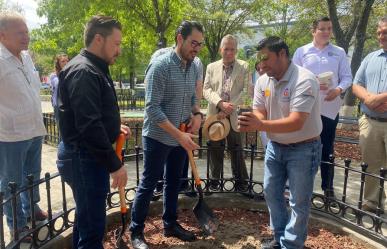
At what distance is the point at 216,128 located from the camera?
13.9 ft

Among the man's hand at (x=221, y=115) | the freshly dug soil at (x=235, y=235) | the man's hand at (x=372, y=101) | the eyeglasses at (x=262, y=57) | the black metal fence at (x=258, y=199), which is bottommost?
the freshly dug soil at (x=235, y=235)

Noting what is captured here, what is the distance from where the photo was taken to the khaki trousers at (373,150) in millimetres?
4176

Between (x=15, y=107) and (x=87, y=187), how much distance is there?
4.85 feet

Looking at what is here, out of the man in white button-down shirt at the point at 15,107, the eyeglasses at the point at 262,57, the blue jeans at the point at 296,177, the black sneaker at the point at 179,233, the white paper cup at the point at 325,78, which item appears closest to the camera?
the eyeglasses at the point at 262,57

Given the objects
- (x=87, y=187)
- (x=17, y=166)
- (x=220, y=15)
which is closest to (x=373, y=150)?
(x=87, y=187)

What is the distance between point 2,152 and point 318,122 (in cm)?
304

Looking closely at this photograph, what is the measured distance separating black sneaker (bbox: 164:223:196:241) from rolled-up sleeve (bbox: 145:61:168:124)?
1.28 meters

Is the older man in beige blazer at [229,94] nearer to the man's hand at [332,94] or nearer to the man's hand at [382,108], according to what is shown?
the man's hand at [332,94]

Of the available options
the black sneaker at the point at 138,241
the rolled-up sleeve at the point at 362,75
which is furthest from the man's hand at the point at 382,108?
the black sneaker at the point at 138,241

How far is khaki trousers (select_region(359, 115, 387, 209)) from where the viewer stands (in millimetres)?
4176

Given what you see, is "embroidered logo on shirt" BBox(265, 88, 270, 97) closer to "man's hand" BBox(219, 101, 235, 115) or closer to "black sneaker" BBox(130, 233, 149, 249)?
"man's hand" BBox(219, 101, 235, 115)

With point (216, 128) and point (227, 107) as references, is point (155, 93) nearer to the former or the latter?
point (216, 128)

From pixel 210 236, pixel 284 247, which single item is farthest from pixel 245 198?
pixel 284 247

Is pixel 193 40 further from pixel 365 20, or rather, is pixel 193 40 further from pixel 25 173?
pixel 365 20
